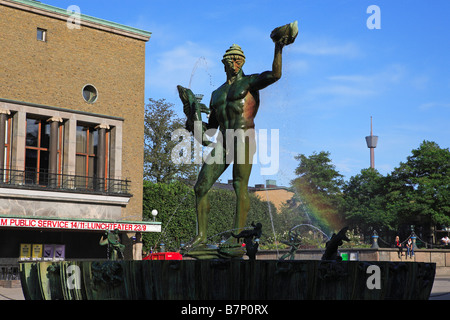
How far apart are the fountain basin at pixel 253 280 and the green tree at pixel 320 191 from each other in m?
53.2

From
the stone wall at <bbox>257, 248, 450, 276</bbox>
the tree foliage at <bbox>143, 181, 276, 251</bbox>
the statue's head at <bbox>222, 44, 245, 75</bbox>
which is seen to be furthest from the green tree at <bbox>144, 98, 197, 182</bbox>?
the statue's head at <bbox>222, 44, 245, 75</bbox>

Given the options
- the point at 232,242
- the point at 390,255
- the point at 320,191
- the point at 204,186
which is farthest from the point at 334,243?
the point at 320,191

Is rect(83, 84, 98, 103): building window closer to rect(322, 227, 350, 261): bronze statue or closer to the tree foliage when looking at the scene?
the tree foliage

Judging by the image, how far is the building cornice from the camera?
1347 inches

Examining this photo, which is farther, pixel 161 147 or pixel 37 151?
pixel 161 147

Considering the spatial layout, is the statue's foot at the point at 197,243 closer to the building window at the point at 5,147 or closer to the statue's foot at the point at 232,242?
the statue's foot at the point at 232,242

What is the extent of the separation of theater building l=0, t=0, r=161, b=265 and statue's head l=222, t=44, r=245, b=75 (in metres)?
24.9

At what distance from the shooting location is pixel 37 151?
115 ft

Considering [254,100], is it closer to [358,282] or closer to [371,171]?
[358,282]

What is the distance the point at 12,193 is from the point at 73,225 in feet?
11.7

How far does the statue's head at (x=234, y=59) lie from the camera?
28.7ft

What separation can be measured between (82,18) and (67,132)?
675 cm

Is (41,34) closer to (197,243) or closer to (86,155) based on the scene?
(86,155)

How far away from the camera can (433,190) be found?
Result: 52906 millimetres
